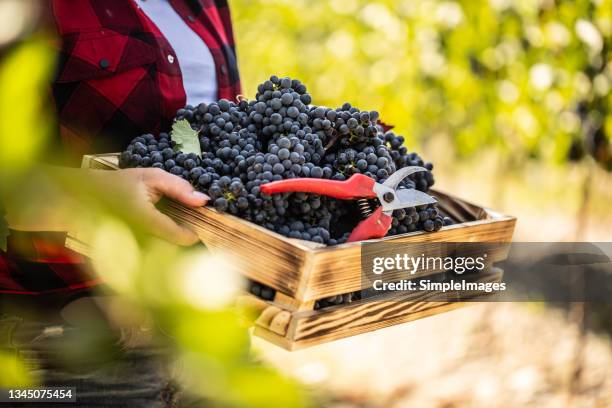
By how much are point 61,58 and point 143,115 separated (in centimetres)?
18

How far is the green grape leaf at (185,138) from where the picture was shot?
1.16m

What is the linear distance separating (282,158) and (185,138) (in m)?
0.21

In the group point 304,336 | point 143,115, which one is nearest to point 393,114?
point 143,115

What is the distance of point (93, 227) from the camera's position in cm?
36

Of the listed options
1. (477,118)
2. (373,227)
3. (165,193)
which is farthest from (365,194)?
(477,118)

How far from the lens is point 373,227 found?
3.48ft

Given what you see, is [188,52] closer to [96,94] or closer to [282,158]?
[96,94]

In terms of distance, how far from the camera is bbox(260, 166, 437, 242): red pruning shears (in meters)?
1.03

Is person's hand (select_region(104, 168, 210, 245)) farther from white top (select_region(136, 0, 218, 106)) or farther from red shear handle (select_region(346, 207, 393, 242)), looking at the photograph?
white top (select_region(136, 0, 218, 106))

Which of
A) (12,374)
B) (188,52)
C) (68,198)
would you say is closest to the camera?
(68,198)

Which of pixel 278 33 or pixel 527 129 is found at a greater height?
pixel 278 33

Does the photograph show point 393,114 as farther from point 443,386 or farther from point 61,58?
point 61,58

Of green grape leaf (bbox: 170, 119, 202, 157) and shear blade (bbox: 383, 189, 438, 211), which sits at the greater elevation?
green grape leaf (bbox: 170, 119, 202, 157)

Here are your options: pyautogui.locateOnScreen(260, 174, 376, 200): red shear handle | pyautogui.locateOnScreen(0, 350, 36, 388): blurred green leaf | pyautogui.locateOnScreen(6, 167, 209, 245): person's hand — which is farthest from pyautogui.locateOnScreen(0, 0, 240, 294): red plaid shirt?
pyautogui.locateOnScreen(6, 167, 209, 245): person's hand
